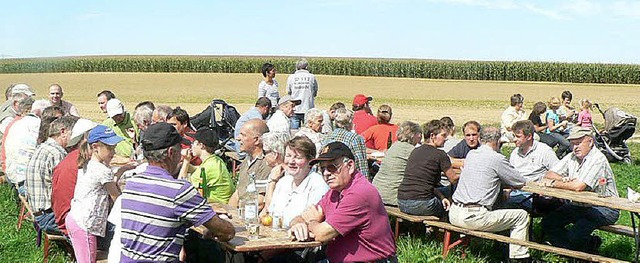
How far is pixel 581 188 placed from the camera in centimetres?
699

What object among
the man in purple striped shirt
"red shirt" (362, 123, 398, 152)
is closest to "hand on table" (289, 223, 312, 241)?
the man in purple striped shirt

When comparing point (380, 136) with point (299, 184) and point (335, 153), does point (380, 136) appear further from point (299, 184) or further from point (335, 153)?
point (335, 153)

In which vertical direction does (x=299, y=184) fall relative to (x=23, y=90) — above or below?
below

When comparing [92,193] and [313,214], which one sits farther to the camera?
[92,193]

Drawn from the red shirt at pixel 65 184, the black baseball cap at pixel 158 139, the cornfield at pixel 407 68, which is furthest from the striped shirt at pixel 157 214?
the cornfield at pixel 407 68

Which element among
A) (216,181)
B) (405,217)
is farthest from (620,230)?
(216,181)

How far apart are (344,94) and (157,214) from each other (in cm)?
4012

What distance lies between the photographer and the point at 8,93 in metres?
10.7

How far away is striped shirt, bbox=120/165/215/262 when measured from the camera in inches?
167

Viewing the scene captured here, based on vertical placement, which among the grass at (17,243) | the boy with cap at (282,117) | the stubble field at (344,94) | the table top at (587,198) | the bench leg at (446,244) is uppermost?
the boy with cap at (282,117)

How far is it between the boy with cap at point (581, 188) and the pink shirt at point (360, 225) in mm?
3019

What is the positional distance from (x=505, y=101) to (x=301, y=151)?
3566 cm

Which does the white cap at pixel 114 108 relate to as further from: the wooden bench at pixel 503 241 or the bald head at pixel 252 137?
the wooden bench at pixel 503 241

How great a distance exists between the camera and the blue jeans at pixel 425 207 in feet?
24.4
